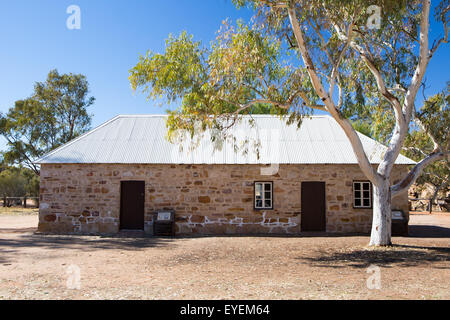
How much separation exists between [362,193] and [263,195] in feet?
11.5

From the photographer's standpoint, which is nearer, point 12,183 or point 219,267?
point 219,267

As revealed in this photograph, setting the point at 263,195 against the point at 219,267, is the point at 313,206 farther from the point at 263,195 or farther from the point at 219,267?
the point at 219,267

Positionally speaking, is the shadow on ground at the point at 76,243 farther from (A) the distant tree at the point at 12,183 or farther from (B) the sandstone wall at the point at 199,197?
(A) the distant tree at the point at 12,183

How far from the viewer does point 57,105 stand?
24062mm

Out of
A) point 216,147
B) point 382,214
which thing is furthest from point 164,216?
point 382,214

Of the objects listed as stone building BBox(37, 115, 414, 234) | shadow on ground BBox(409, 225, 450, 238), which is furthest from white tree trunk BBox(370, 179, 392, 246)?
shadow on ground BBox(409, 225, 450, 238)

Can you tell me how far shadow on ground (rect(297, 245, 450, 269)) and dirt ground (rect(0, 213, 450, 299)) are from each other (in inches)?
0.8

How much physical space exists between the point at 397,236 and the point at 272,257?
6.22 m

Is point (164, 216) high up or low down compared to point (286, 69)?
down

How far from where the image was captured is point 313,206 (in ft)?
43.8

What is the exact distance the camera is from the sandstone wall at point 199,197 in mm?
12984

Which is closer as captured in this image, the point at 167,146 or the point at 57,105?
the point at 167,146
